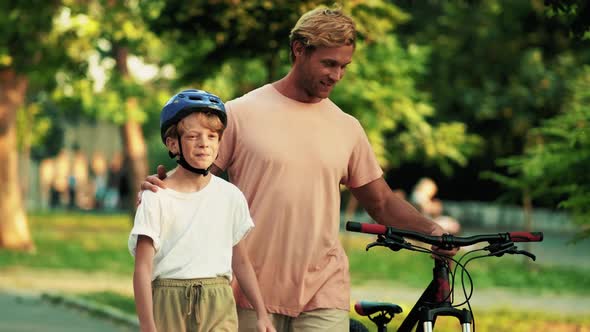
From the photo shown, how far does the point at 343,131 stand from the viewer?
5.48m

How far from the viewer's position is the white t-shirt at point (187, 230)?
15.6 ft

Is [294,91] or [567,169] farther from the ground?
[567,169]

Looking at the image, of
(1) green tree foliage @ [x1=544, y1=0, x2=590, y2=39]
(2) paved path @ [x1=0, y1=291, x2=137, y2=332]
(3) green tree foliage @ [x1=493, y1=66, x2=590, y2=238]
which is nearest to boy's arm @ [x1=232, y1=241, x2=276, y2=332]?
(1) green tree foliage @ [x1=544, y1=0, x2=590, y2=39]

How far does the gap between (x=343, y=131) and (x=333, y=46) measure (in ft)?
1.34

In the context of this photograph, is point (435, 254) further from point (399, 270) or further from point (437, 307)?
point (399, 270)

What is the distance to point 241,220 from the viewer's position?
4.95m

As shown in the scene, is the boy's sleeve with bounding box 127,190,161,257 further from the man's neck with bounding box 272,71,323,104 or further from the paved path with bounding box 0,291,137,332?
the paved path with bounding box 0,291,137,332

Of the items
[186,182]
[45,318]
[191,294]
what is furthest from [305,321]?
[45,318]

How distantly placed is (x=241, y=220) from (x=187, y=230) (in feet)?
0.77

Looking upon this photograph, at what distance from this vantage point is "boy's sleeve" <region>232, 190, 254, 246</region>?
4.94 metres

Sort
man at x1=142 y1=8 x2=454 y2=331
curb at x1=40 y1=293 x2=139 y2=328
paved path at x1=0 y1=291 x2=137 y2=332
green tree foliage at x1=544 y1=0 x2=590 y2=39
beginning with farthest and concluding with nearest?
1. curb at x1=40 y1=293 x2=139 y2=328
2. paved path at x1=0 y1=291 x2=137 y2=332
3. green tree foliage at x1=544 y1=0 x2=590 y2=39
4. man at x1=142 y1=8 x2=454 y2=331

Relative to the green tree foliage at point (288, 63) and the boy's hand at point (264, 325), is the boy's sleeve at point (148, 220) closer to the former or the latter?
the boy's hand at point (264, 325)

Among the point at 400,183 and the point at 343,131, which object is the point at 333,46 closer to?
the point at 343,131

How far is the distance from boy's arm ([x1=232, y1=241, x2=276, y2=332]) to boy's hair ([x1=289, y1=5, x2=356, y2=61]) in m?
0.76
